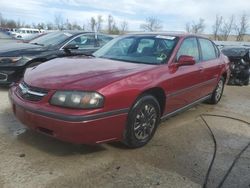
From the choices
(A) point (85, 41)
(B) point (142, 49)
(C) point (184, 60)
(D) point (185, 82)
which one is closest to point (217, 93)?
(D) point (185, 82)

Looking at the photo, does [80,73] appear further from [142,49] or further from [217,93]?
[217,93]

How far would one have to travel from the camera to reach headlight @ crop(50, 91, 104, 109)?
10.8 ft

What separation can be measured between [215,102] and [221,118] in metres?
1.10

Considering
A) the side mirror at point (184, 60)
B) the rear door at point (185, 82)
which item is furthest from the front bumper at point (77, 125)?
the side mirror at point (184, 60)

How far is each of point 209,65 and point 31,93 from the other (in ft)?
11.2

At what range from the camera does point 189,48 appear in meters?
5.13

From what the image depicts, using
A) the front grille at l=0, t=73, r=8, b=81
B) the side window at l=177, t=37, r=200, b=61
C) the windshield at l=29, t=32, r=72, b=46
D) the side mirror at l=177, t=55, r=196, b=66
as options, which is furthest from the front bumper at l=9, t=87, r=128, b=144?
the windshield at l=29, t=32, r=72, b=46

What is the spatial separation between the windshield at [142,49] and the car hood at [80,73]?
288 millimetres

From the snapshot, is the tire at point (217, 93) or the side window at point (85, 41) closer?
the tire at point (217, 93)

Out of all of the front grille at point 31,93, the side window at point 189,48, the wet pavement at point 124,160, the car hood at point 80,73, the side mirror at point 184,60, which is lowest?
the wet pavement at point 124,160

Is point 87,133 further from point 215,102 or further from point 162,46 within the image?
point 215,102

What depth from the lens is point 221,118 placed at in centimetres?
577

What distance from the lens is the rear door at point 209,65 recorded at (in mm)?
5562

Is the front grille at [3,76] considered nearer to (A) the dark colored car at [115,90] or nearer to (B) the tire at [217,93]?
(A) the dark colored car at [115,90]
